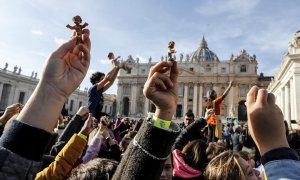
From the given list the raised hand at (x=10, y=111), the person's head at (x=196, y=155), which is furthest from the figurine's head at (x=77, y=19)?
the raised hand at (x=10, y=111)

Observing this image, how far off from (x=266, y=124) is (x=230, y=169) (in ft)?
4.85

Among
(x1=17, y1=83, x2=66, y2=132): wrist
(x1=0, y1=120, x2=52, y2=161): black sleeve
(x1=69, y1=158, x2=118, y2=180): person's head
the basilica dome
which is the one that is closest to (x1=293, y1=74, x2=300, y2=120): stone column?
(x1=69, y1=158, x2=118, y2=180): person's head

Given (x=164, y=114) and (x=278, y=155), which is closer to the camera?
(x=278, y=155)

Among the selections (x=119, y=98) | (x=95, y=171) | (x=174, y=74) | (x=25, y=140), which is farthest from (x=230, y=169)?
(x=119, y=98)

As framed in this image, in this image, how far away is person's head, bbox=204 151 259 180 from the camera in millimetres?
2529

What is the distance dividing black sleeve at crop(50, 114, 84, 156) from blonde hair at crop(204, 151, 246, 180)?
188 cm

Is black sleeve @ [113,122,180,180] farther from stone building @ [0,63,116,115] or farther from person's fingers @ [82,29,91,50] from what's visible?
stone building @ [0,63,116,115]

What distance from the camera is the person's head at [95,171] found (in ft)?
7.29

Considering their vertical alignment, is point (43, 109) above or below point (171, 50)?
below

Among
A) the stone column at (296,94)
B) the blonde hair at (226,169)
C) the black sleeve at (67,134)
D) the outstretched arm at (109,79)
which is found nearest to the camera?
the blonde hair at (226,169)

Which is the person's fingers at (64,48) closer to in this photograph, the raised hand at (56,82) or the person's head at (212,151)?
the raised hand at (56,82)

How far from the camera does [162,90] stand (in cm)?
156

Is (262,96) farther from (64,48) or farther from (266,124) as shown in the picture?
(64,48)

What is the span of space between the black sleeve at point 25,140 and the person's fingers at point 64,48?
1.46 ft
